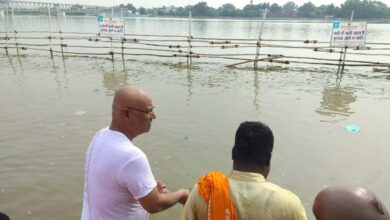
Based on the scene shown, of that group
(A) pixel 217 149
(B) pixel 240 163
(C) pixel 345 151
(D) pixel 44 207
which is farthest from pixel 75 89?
(B) pixel 240 163

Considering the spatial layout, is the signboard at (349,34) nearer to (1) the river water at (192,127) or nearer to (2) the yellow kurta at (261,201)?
(1) the river water at (192,127)

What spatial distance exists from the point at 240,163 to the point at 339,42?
12879 mm

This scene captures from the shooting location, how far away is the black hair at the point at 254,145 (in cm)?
167

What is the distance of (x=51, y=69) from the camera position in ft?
43.3

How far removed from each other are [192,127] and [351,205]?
531cm

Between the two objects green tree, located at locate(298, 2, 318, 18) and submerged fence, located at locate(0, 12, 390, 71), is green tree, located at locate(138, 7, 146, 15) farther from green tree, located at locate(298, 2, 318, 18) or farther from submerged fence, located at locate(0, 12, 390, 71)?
submerged fence, located at locate(0, 12, 390, 71)

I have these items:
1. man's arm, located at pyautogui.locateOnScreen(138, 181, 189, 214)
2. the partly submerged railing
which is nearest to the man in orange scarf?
man's arm, located at pyautogui.locateOnScreen(138, 181, 189, 214)

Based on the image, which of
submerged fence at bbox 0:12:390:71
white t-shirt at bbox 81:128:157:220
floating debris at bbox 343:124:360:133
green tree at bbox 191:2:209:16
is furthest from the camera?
green tree at bbox 191:2:209:16

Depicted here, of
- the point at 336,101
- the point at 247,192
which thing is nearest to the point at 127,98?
the point at 247,192

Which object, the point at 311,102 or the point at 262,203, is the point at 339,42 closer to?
the point at 311,102

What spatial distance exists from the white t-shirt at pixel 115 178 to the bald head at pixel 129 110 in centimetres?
7

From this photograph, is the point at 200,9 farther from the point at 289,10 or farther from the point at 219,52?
the point at 219,52

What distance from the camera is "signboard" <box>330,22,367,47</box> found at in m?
12.8

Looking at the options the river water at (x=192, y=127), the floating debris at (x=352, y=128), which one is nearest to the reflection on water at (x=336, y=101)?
the river water at (x=192, y=127)
